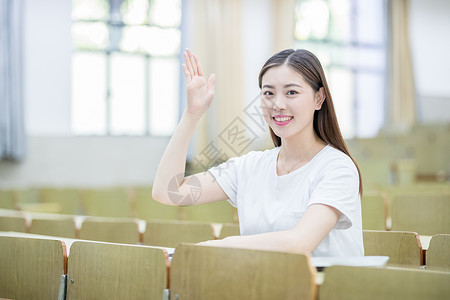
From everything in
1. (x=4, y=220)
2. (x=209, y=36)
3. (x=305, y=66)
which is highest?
(x=209, y=36)

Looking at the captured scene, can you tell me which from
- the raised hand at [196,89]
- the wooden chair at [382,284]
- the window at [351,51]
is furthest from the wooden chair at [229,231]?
the window at [351,51]

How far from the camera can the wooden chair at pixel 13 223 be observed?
326cm

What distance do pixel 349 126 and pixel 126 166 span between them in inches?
175

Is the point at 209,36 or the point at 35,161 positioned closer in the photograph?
the point at 35,161

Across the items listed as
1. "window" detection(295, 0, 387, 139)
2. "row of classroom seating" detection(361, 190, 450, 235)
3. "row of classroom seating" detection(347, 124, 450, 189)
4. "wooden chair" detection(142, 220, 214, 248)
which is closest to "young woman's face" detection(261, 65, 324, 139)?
"wooden chair" detection(142, 220, 214, 248)

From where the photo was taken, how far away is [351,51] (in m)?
10.2

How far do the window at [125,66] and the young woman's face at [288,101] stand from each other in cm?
644

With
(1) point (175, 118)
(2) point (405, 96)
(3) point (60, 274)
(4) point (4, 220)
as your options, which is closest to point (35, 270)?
(3) point (60, 274)

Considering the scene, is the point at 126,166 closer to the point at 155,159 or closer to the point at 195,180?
the point at 155,159

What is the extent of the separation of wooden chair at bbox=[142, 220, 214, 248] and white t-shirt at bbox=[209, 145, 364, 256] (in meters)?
0.70

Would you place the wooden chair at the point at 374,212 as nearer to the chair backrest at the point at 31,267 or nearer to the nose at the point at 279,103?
the nose at the point at 279,103

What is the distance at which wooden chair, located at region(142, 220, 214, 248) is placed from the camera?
2645 mm

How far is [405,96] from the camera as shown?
10555 millimetres

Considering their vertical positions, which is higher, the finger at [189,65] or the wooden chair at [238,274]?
the finger at [189,65]
